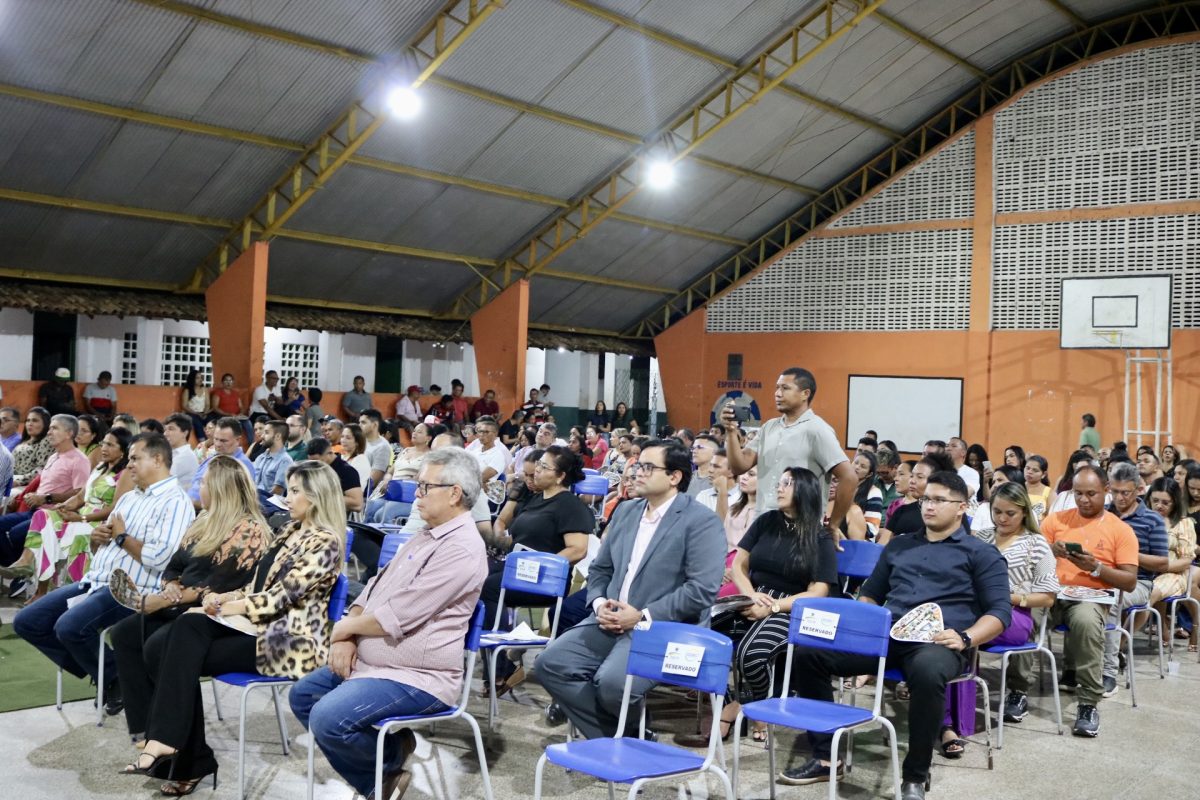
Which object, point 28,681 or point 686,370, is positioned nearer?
point 28,681

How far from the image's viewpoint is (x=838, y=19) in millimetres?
13344

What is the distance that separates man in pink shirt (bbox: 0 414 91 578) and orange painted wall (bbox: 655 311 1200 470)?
44.6 feet

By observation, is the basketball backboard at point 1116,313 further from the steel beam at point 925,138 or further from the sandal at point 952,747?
the sandal at point 952,747

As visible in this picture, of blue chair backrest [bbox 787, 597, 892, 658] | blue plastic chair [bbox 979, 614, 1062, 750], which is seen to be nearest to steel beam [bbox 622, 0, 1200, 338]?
blue plastic chair [bbox 979, 614, 1062, 750]

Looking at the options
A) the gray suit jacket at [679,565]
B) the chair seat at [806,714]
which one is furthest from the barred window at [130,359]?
the chair seat at [806,714]

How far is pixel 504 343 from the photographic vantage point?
17.2 metres

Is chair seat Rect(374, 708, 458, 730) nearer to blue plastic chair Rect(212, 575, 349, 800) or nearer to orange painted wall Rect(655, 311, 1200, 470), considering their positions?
blue plastic chair Rect(212, 575, 349, 800)

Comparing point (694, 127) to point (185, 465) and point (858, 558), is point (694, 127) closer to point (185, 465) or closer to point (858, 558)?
point (185, 465)

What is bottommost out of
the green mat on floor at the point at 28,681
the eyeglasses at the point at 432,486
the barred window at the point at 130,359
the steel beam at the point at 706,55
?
the green mat on floor at the point at 28,681

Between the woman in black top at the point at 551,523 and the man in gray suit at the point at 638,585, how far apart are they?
1.23 meters

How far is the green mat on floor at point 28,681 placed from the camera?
4.91 metres

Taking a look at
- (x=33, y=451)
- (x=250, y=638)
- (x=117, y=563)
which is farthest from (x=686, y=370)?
(x=250, y=638)

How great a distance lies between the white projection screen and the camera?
1711 cm

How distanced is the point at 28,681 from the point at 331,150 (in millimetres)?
8808
